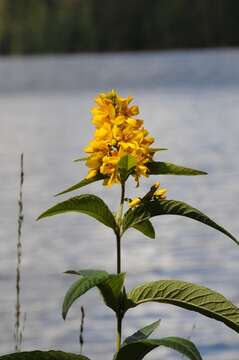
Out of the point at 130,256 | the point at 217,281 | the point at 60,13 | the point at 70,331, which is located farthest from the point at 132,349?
the point at 60,13

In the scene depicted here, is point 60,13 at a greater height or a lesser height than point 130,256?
greater

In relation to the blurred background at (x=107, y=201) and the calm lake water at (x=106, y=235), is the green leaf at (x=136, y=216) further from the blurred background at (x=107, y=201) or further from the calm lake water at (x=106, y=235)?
the blurred background at (x=107, y=201)

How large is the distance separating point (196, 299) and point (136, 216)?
31cm

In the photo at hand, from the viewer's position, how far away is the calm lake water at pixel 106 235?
8.24 meters

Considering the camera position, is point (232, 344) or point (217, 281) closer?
point (232, 344)

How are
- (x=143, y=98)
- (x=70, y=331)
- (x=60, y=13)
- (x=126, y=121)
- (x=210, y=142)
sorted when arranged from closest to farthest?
(x=126, y=121)
(x=70, y=331)
(x=210, y=142)
(x=143, y=98)
(x=60, y=13)

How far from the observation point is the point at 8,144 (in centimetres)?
2862

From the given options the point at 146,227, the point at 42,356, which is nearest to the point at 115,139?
the point at 146,227

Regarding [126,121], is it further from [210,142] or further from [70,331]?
[210,142]

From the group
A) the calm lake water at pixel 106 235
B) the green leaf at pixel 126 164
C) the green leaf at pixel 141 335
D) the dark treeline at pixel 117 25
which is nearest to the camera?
the green leaf at pixel 126 164

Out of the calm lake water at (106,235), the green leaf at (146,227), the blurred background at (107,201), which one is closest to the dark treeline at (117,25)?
the blurred background at (107,201)

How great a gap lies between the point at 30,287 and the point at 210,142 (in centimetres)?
1704

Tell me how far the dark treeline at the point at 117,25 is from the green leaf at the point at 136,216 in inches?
4387

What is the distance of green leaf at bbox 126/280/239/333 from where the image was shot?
3607 millimetres
